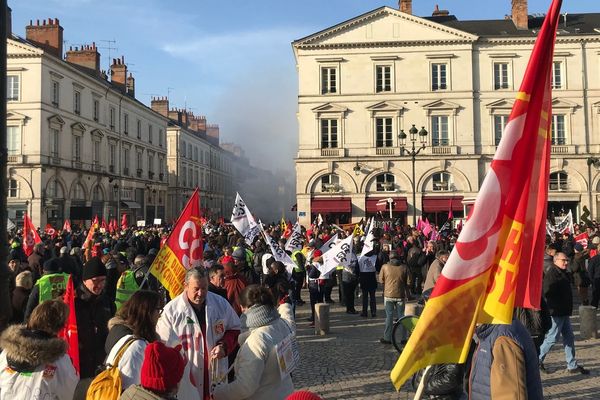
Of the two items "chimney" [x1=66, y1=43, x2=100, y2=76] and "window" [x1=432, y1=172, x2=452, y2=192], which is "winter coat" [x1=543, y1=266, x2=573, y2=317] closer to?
"window" [x1=432, y1=172, x2=452, y2=192]

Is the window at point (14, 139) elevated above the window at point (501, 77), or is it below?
below

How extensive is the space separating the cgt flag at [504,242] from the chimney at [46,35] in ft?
153

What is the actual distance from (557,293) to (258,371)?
6332 mm

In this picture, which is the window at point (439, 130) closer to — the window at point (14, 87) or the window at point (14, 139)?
the window at point (14, 139)

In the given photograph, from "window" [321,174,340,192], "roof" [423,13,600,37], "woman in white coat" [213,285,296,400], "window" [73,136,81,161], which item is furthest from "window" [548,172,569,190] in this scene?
"woman in white coat" [213,285,296,400]

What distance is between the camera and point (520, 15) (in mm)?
42406

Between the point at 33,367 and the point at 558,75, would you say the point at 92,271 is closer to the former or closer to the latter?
the point at 33,367

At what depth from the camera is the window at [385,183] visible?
4022cm

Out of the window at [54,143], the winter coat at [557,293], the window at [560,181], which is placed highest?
the window at [54,143]

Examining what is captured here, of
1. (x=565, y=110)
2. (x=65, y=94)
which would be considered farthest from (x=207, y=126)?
(x=565, y=110)

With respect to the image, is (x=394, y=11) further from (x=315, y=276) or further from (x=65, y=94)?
(x=315, y=276)

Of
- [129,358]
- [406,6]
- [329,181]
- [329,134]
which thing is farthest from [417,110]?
[129,358]

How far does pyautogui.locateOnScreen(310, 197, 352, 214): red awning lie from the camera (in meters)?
40.0

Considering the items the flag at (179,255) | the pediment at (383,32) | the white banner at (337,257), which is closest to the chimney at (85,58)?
the pediment at (383,32)
